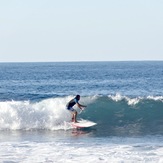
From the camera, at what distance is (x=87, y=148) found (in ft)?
59.7

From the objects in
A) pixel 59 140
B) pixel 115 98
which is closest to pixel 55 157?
pixel 59 140

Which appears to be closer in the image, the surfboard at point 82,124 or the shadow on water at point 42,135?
the shadow on water at point 42,135

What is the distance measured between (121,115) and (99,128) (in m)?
3.32

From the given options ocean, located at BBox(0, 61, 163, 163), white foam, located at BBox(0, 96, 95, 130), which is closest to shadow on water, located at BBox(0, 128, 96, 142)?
ocean, located at BBox(0, 61, 163, 163)

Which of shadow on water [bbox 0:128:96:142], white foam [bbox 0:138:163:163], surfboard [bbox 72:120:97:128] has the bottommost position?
shadow on water [bbox 0:128:96:142]

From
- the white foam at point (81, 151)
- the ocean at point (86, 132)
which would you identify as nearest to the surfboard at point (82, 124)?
the ocean at point (86, 132)

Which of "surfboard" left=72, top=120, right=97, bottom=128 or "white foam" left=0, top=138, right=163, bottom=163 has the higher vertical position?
"surfboard" left=72, top=120, right=97, bottom=128

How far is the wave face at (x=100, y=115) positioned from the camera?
23.7 meters

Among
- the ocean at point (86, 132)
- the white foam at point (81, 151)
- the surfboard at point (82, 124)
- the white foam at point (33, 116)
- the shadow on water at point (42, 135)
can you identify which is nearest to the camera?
the white foam at point (81, 151)

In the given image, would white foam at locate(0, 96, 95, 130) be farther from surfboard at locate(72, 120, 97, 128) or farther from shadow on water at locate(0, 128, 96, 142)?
shadow on water at locate(0, 128, 96, 142)

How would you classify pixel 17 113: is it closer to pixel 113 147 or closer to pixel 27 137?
pixel 27 137

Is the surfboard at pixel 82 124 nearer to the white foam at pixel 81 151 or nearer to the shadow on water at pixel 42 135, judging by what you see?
the shadow on water at pixel 42 135

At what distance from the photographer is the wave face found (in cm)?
2369

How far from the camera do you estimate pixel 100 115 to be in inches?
1051
